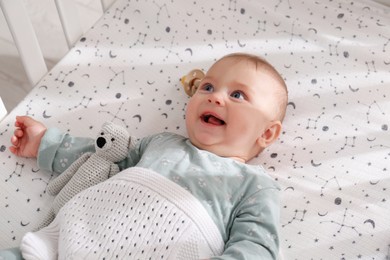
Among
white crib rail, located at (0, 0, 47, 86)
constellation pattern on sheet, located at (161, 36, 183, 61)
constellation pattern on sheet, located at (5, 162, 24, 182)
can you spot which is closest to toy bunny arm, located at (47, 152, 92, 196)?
constellation pattern on sheet, located at (5, 162, 24, 182)

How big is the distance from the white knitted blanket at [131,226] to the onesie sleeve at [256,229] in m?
0.04

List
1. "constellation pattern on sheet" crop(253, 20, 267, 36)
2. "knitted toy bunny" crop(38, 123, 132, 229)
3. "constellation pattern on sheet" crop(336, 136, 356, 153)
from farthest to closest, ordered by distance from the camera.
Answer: "constellation pattern on sheet" crop(253, 20, 267, 36)
"constellation pattern on sheet" crop(336, 136, 356, 153)
"knitted toy bunny" crop(38, 123, 132, 229)

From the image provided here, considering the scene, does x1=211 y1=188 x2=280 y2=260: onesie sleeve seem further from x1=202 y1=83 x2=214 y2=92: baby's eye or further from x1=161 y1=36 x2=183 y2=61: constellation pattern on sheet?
x1=161 y1=36 x2=183 y2=61: constellation pattern on sheet

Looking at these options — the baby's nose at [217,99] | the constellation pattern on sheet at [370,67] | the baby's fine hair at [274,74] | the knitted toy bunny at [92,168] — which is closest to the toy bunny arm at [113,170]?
the knitted toy bunny at [92,168]

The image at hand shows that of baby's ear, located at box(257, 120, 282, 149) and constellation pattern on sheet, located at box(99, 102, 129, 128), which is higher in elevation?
baby's ear, located at box(257, 120, 282, 149)

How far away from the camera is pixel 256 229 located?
1.00 meters

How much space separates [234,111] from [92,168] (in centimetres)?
34

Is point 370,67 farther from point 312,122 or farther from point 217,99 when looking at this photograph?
point 217,99

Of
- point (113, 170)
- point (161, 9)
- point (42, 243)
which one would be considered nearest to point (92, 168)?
point (113, 170)

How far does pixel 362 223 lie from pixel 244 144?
310mm

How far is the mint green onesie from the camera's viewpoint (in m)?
1.00

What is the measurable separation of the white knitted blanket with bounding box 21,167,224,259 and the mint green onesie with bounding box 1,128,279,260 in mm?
34

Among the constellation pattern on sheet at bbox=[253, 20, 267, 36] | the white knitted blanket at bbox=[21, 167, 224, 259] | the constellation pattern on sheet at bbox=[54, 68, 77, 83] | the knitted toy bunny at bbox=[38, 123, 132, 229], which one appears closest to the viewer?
the white knitted blanket at bbox=[21, 167, 224, 259]

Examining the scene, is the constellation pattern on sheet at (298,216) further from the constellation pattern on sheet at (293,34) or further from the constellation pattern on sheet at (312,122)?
the constellation pattern on sheet at (293,34)
